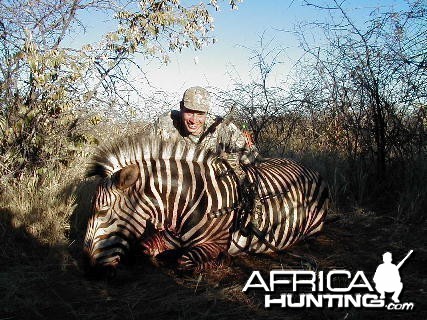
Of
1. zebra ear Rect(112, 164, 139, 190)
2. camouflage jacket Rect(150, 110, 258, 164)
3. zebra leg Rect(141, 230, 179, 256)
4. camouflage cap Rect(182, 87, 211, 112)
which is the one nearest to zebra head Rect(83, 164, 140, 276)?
zebra ear Rect(112, 164, 139, 190)

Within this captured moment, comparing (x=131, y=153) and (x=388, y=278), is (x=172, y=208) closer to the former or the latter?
(x=131, y=153)

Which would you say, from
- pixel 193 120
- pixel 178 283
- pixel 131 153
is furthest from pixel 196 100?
pixel 178 283

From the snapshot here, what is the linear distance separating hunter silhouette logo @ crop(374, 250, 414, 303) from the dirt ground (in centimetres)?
6

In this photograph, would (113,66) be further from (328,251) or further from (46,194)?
(328,251)

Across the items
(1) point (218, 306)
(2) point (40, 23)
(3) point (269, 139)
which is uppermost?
(2) point (40, 23)

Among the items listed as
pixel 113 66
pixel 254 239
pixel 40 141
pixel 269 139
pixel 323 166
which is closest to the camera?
pixel 254 239

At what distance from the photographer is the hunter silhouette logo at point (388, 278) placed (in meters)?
2.83

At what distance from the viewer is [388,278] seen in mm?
3039

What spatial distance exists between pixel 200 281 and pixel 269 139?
5051mm

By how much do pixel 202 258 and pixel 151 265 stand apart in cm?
51

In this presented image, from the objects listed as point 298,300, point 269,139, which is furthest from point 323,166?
point 298,300

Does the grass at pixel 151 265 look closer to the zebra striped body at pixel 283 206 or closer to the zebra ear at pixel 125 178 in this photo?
the zebra striped body at pixel 283 206

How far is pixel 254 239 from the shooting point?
3.62 m

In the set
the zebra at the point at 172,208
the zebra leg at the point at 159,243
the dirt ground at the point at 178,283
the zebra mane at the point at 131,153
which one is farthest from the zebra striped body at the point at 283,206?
the zebra mane at the point at 131,153
